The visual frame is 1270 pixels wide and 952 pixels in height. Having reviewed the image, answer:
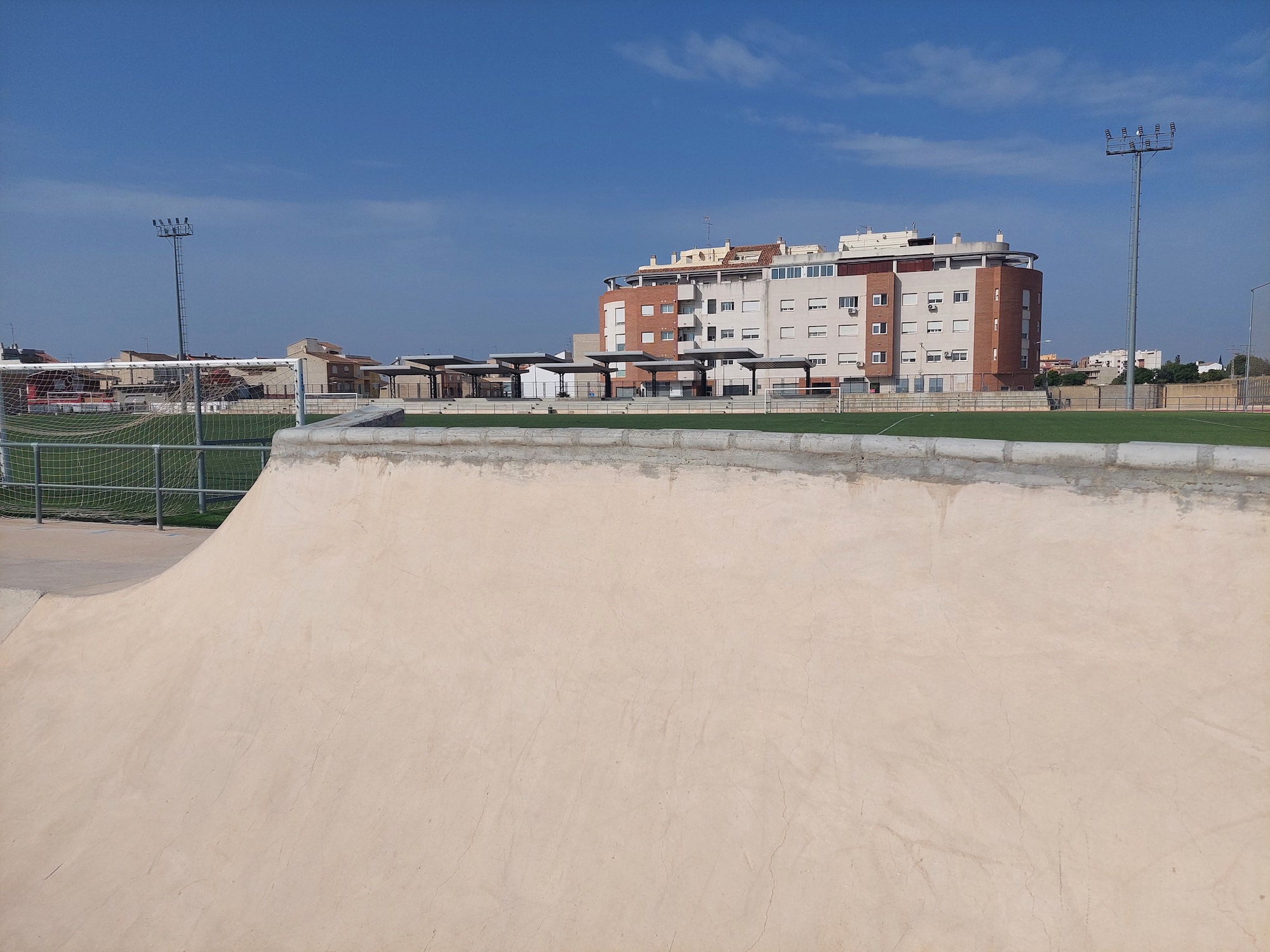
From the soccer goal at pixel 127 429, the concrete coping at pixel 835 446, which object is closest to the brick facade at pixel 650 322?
the soccer goal at pixel 127 429

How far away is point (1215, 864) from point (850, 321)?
56.3m

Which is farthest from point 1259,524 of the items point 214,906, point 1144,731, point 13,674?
point 13,674

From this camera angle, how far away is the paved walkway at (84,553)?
7.88 meters

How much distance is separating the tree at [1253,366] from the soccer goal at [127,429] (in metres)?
48.0

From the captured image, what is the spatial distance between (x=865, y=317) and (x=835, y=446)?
5432 centimetres

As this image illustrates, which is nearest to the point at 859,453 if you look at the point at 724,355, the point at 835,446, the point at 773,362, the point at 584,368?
the point at 835,446

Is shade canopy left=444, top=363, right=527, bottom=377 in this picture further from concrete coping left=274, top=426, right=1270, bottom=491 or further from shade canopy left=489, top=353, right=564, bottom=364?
Answer: concrete coping left=274, top=426, right=1270, bottom=491

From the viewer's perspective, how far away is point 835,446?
16.3 feet

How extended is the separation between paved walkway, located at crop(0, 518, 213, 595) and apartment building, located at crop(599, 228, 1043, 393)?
42.2 meters

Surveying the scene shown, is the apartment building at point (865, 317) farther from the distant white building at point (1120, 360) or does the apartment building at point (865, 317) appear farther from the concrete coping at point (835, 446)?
the distant white building at point (1120, 360)

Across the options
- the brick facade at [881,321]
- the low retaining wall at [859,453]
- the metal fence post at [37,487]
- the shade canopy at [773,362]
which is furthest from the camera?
the brick facade at [881,321]

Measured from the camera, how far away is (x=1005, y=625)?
4102 mm

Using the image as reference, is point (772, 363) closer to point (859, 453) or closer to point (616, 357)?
point (616, 357)

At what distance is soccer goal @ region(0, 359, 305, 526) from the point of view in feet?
37.8
